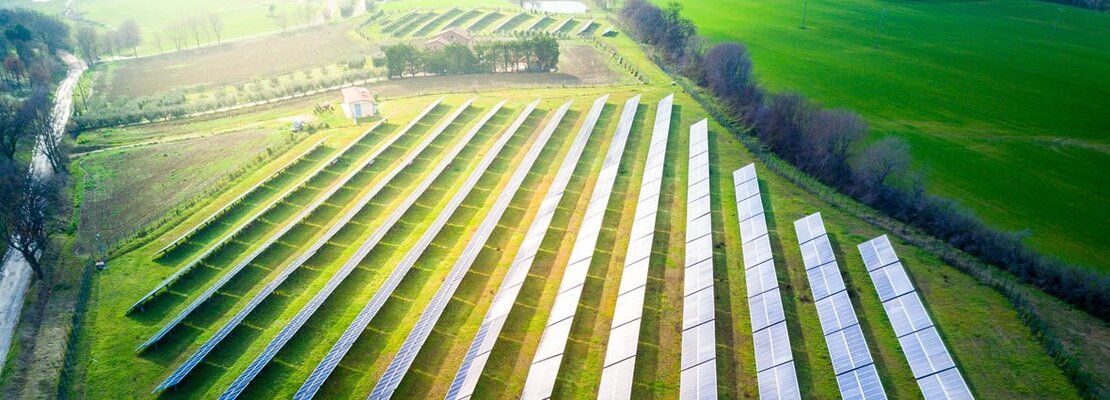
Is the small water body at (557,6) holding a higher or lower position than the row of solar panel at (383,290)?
higher

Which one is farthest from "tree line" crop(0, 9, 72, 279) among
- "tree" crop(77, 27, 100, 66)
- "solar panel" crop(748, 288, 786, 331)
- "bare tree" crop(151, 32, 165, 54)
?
"solar panel" crop(748, 288, 786, 331)

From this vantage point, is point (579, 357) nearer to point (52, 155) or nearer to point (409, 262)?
point (409, 262)

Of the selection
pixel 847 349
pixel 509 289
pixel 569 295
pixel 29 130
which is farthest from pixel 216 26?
pixel 847 349

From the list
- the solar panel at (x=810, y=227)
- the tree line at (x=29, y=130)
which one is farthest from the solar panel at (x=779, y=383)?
the tree line at (x=29, y=130)

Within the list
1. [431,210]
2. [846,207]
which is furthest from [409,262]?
[846,207]

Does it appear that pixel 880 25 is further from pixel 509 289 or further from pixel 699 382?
pixel 699 382

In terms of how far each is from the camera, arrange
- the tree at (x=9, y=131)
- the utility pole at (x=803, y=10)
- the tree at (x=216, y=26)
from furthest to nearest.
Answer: the utility pole at (x=803, y=10) < the tree at (x=216, y=26) < the tree at (x=9, y=131)

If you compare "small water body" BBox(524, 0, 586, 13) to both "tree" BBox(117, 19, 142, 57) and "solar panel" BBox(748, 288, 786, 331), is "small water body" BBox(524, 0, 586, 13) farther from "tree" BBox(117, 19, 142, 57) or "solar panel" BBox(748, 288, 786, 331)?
"solar panel" BBox(748, 288, 786, 331)

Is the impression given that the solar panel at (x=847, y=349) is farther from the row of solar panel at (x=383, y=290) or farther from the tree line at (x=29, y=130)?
the tree line at (x=29, y=130)
